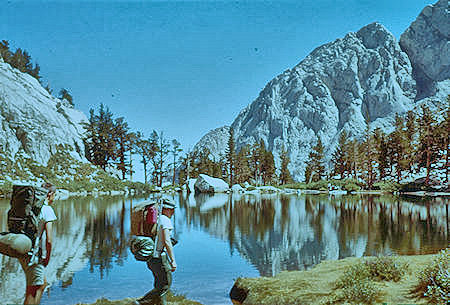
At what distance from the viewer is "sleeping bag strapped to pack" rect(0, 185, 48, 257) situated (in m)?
5.56

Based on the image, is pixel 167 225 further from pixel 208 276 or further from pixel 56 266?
pixel 56 266

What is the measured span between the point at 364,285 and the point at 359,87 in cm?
17414

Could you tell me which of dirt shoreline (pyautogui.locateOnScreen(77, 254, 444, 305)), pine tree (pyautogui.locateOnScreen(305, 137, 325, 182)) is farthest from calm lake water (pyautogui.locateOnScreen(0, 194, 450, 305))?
pine tree (pyautogui.locateOnScreen(305, 137, 325, 182))

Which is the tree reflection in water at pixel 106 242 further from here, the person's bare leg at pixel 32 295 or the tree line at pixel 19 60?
the tree line at pixel 19 60

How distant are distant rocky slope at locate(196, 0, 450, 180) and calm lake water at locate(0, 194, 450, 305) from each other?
13694cm

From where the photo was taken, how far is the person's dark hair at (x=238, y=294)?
9.09 meters

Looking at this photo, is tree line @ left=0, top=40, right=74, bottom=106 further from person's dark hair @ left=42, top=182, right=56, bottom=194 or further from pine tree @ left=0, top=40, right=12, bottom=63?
person's dark hair @ left=42, top=182, right=56, bottom=194

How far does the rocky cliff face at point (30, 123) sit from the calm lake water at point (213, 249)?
37431mm

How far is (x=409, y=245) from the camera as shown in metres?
15.5

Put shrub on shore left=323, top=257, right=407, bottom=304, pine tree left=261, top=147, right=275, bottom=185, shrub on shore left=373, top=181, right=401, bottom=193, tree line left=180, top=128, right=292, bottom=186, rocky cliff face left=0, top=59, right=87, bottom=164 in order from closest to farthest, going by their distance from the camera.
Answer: shrub on shore left=323, top=257, right=407, bottom=304 → rocky cliff face left=0, top=59, right=87, bottom=164 → shrub on shore left=373, top=181, right=401, bottom=193 → tree line left=180, top=128, right=292, bottom=186 → pine tree left=261, top=147, right=275, bottom=185

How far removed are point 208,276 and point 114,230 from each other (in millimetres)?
10525

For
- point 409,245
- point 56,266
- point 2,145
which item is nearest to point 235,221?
point 409,245

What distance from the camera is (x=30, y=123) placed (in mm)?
62500

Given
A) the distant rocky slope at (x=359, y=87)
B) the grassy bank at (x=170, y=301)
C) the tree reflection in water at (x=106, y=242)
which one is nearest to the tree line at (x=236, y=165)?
the distant rocky slope at (x=359, y=87)
